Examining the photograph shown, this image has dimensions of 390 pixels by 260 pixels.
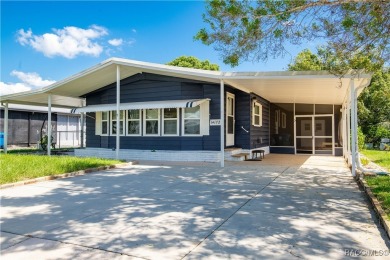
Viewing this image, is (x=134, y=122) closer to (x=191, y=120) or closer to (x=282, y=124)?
(x=191, y=120)

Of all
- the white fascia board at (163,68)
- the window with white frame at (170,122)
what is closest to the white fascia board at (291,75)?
the white fascia board at (163,68)

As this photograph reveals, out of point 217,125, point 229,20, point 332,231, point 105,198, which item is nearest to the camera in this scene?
point 332,231

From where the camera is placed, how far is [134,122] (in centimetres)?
1312

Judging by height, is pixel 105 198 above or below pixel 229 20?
below

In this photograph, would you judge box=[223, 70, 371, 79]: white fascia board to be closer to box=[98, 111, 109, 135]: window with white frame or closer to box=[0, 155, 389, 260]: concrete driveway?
box=[0, 155, 389, 260]: concrete driveway

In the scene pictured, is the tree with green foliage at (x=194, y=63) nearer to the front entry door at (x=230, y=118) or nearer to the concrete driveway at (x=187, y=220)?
the front entry door at (x=230, y=118)

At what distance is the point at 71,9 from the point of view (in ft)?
38.0

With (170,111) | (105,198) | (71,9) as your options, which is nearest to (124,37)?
(71,9)

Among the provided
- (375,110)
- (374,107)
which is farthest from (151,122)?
(375,110)

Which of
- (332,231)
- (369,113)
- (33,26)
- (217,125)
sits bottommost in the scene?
(332,231)

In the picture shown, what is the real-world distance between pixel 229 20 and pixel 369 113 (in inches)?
792

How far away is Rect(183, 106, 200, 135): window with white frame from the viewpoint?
38.3ft

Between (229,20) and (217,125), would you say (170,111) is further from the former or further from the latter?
(229,20)

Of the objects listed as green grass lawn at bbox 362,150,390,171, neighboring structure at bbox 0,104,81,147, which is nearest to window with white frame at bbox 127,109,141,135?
neighboring structure at bbox 0,104,81,147
